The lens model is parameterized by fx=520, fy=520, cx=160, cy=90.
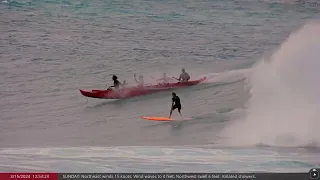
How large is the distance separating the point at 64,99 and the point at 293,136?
0.99 metres

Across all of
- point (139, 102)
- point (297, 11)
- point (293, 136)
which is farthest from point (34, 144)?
point (297, 11)

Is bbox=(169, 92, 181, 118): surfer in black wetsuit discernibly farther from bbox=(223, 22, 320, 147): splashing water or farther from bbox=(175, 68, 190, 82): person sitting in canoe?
bbox=(223, 22, 320, 147): splashing water

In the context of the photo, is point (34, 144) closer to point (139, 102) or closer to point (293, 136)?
point (139, 102)

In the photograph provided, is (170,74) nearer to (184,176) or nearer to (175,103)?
(175,103)

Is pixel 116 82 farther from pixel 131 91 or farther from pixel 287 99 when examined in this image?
pixel 287 99

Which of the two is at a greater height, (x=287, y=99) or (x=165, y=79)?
(x=165, y=79)

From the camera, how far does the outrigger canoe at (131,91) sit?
222 cm

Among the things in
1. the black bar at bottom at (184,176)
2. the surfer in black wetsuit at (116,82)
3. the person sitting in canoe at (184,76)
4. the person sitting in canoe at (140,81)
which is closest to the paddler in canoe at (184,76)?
the person sitting in canoe at (184,76)

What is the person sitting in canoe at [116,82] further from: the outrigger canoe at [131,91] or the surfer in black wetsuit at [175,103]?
the surfer in black wetsuit at [175,103]

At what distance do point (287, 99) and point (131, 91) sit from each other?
67cm

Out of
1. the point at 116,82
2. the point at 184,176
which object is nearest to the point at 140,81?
the point at 116,82

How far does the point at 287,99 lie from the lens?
7.32 feet

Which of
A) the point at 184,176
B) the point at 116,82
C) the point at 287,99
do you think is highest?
the point at 116,82

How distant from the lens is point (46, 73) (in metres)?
2.21
